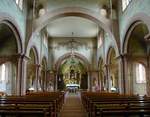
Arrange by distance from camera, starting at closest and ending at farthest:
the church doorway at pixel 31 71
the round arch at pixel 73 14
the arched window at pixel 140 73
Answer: the round arch at pixel 73 14 → the arched window at pixel 140 73 → the church doorway at pixel 31 71

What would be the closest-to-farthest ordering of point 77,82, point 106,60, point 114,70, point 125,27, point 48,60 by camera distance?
point 125,27
point 106,60
point 114,70
point 48,60
point 77,82

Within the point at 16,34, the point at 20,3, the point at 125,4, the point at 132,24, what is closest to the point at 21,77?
the point at 16,34

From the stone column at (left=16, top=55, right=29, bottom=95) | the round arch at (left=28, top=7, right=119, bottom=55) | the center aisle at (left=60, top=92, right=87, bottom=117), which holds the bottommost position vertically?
the center aisle at (left=60, top=92, right=87, bottom=117)

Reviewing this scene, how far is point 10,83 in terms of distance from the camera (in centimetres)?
2041

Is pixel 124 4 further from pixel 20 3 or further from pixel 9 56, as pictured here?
pixel 9 56

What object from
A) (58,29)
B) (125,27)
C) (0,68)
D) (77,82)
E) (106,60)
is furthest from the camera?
(77,82)

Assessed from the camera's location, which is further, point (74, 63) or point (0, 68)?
point (74, 63)

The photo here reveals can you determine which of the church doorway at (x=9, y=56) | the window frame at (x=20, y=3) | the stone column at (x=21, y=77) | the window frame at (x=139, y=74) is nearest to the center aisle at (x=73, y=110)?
the stone column at (x=21, y=77)

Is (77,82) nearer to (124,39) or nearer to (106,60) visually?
(106,60)

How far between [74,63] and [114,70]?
1453 centimetres

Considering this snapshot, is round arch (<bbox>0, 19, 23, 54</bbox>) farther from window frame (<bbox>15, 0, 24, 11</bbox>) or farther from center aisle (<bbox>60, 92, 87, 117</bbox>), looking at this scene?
center aisle (<bbox>60, 92, 87, 117</bbox>)

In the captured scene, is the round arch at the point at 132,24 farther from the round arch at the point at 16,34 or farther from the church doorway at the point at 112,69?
the round arch at the point at 16,34

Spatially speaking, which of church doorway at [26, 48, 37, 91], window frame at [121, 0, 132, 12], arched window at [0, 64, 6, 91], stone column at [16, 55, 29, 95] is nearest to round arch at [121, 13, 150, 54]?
window frame at [121, 0, 132, 12]

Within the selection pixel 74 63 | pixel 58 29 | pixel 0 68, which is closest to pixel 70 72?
pixel 74 63
